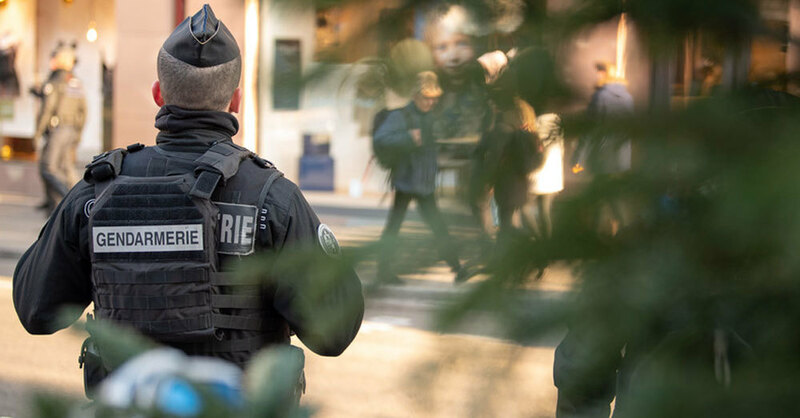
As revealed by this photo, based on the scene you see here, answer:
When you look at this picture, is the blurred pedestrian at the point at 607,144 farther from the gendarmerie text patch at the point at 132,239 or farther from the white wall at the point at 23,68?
the white wall at the point at 23,68

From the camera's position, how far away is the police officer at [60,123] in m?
11.2

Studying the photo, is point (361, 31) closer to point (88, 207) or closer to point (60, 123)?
point (88, 207)

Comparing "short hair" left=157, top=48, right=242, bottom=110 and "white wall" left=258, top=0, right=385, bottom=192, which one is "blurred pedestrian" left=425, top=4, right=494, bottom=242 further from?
"short hair" left=157, top=48, right=242, bottom=110

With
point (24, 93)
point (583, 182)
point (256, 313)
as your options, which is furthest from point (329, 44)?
point (24, 93)

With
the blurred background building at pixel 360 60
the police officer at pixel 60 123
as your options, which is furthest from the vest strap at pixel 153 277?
the police officer at pixel 60 123

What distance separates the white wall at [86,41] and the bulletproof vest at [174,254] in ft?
40.3

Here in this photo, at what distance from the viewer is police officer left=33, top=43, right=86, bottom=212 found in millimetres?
11219

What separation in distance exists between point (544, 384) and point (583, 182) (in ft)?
0.88

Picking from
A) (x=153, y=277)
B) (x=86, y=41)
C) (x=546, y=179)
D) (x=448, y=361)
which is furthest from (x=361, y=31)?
(x=86, y=41)

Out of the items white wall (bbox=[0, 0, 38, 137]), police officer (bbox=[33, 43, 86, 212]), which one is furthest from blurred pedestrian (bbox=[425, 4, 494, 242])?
white wall (bbox=[0, 0, 38, 137])

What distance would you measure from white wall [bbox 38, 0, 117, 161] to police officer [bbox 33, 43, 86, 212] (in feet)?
7.74

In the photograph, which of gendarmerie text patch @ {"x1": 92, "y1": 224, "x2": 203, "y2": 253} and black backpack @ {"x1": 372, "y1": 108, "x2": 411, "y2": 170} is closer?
black backpack @ {"x1": 372, "y1": 108, "x2": 411, "y2": 170}

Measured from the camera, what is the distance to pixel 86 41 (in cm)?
1420

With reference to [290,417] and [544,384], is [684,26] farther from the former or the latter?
[290,417]
